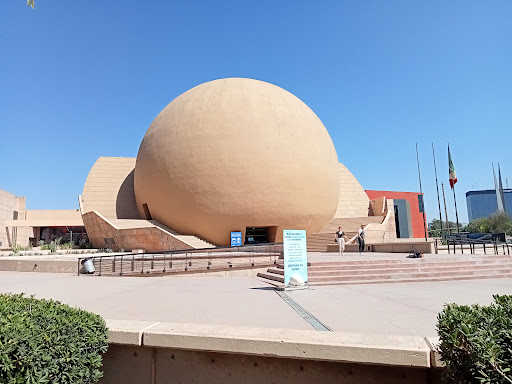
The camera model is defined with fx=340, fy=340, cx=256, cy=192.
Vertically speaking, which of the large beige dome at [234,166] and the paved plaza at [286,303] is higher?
the large beige dome at [234,166]

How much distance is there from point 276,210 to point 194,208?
5001 millimetres

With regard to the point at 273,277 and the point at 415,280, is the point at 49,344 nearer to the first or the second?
the point at 273,277

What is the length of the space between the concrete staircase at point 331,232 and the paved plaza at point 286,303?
12.5 metres

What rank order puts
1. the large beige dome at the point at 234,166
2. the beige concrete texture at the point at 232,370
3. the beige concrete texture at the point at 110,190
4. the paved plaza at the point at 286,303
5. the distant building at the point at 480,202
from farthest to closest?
the distant building at the point at 480,202, the beige concrete texture at the point at 110,190, the large beige dome at the point at 234,166, the paved plaza at the point at 286,303, the beige concrete texture at the point at 232,370

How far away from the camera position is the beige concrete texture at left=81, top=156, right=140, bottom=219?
1060 inches

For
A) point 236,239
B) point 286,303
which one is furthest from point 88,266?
point 236,239

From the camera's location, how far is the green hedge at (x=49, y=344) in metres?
2.50

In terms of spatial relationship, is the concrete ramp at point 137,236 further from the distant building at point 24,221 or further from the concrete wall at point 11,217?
the concrete wall at point 11,217

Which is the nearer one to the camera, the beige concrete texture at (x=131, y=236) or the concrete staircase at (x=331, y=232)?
the beige concrete texture at (x=131, y=236)

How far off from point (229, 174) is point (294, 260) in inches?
497

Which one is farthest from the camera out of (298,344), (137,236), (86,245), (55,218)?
(55,218)

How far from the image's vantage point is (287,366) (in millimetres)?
3191

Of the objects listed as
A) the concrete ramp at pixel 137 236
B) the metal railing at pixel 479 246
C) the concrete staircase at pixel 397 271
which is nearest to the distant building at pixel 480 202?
the metal railing at pixel 479 246

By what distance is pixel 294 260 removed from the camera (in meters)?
8.16
